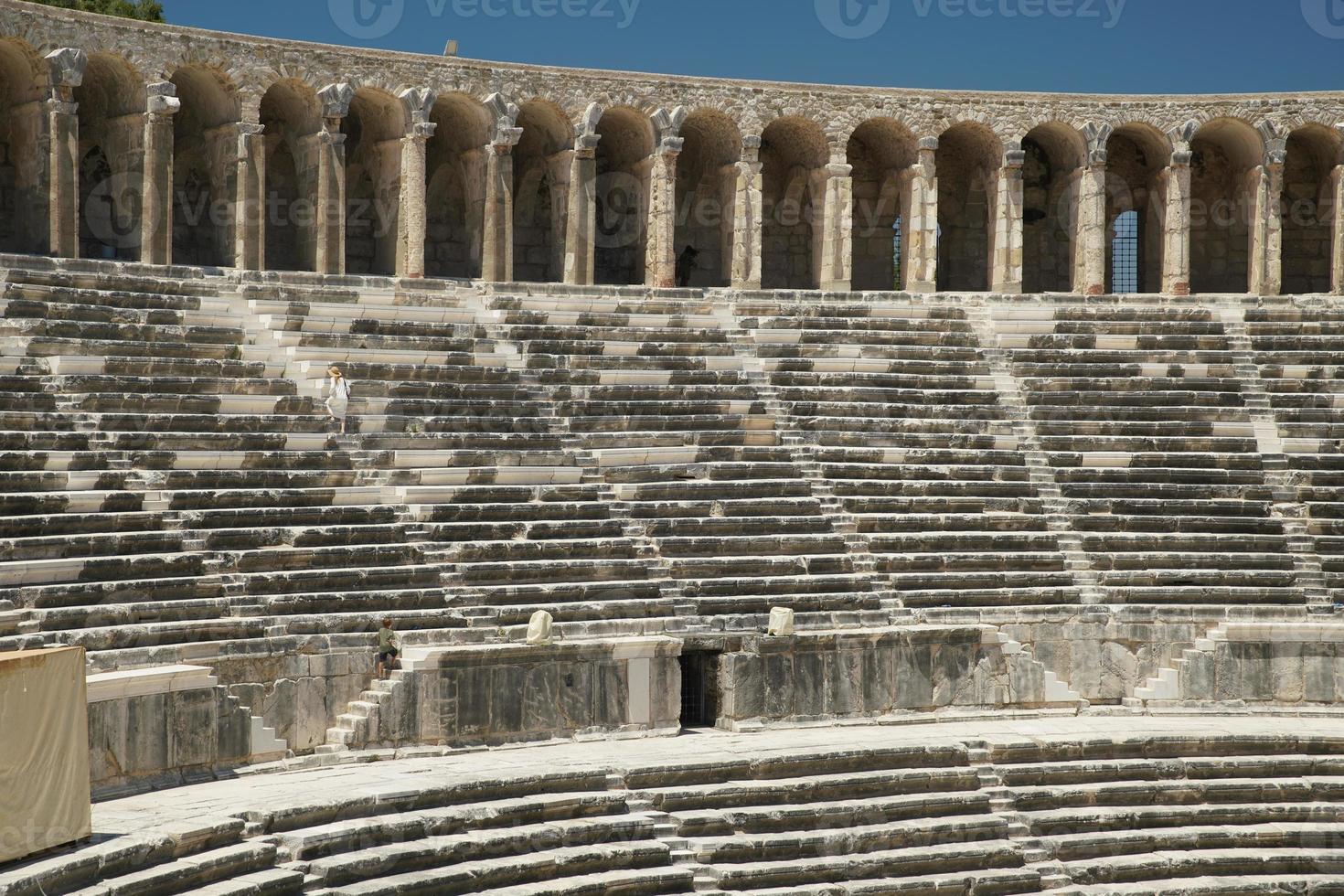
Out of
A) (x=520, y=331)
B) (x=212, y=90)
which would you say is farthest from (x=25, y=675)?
(x=212, y=90)

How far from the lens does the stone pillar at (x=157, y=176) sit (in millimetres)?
25828

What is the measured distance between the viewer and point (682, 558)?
21.8 m

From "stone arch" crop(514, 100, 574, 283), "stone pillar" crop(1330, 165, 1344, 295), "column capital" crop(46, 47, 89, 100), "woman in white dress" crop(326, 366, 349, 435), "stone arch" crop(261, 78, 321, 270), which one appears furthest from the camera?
"stone pillar" crop(1330, 165, 1344, 295)

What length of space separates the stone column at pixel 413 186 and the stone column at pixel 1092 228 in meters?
11.4

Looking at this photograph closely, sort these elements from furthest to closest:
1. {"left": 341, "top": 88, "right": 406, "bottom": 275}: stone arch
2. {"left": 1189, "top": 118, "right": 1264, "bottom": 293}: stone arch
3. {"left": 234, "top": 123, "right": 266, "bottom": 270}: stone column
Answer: {"left": 1189, "top": 118, "right": 1264, "bottom": 293}: stone arch < {"left": 341, "top": 88, "right": 406, "bottom": 275}: stone arch < {"left": 234, "top": 123, "right": 266, "bottom": 270}: stone column

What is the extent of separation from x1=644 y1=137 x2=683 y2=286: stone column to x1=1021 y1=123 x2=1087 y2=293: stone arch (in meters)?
6.75

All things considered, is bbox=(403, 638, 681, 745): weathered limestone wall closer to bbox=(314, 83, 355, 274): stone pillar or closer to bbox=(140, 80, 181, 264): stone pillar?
bbox=(140, 80, 181, 264): stone pillar

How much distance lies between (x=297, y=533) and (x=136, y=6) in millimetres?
21664

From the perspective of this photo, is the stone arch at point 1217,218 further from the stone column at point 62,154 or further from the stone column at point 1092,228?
the stone column at point 62,154

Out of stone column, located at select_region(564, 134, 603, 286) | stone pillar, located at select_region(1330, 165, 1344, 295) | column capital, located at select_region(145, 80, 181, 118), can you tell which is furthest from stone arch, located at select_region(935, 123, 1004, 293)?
column capital, located at select_region(145, 80, 181, 118)

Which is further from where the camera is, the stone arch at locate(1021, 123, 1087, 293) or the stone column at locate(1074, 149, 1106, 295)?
the stone arch at locate(1021, 123, 1087, 293)

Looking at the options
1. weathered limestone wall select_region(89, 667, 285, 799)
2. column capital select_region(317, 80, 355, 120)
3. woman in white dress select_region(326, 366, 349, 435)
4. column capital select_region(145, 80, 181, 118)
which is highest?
column capital select_region(317, 80, 355, 120)

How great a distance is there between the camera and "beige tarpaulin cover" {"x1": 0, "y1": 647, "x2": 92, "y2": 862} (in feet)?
43.5

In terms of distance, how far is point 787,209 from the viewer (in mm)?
32125
